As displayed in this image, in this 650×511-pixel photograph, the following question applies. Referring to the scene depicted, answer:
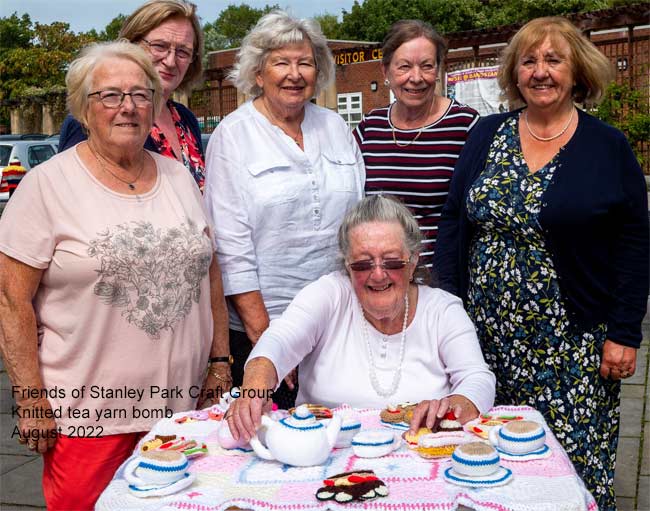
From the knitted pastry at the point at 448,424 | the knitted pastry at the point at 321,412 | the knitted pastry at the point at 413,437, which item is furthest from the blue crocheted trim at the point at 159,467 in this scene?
the knitted pastry at the point at 448,424

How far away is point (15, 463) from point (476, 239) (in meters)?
2.84

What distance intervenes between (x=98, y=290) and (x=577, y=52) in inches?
74.4

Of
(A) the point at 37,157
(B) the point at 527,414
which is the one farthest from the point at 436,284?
(A) the point at 37,157

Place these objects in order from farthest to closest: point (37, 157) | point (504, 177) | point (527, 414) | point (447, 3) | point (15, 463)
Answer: point (447, 3), point (37, 157), point (15, 463), point (504, 177), point (527, 414)

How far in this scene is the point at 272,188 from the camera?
2982mm

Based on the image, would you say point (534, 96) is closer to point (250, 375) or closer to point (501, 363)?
point (501, 363)

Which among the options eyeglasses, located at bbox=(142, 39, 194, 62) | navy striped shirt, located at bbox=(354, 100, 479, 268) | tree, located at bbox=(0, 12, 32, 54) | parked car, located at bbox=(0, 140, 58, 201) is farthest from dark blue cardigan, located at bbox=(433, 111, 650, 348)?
tree, located at bbox=(0, 12, 32, 54)

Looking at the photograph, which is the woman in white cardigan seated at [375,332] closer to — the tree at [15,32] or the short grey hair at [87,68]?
the short grey hair at [87,68]

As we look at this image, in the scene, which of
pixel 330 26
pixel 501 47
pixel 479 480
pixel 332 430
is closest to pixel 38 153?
pixel 501 47

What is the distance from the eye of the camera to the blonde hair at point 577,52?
2910 mm

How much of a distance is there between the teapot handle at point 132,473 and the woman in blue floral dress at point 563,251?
4.98ft

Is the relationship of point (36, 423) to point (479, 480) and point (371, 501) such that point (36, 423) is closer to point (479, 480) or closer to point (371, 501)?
point (371, 501)

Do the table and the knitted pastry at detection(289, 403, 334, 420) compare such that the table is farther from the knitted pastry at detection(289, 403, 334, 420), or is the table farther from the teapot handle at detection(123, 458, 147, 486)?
the knitted pastry at detection(289, 403, 334, 420)

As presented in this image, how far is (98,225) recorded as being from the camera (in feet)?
7.95
